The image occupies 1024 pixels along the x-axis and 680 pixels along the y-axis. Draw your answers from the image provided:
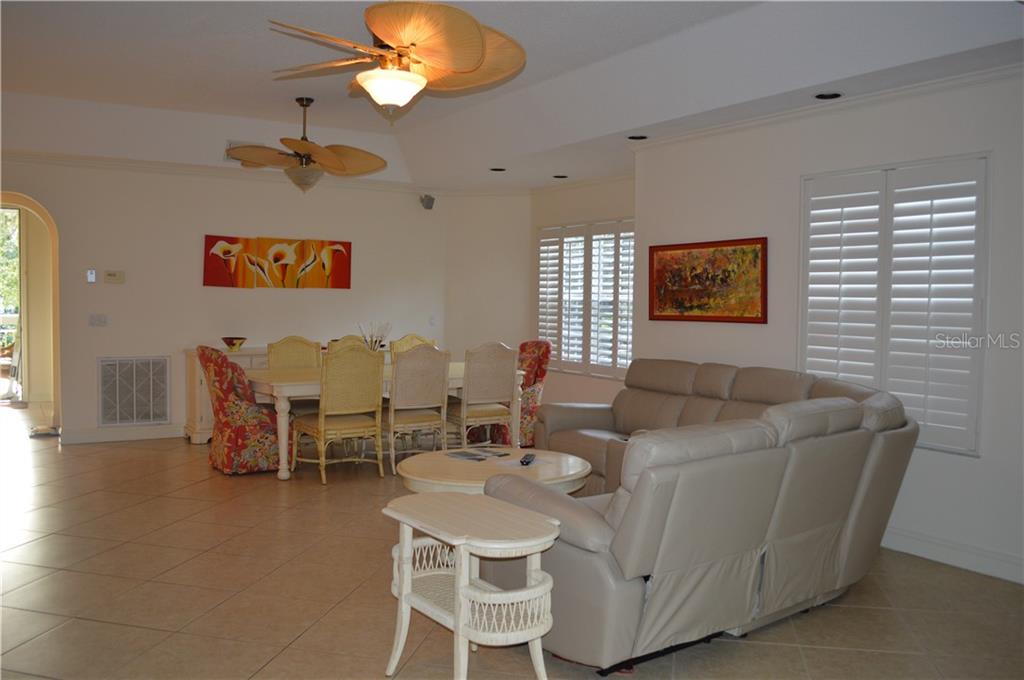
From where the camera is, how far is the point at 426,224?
368 inches

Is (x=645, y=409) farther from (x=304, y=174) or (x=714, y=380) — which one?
(x=304, y=174)

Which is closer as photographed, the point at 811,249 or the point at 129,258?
the point at 811,249

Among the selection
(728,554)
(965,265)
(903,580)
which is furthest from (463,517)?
(965,265)

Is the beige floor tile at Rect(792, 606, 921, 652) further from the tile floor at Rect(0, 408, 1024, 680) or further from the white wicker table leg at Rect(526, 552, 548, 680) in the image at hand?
the white wicker table leg at Rect(526, 552, 548, 680)

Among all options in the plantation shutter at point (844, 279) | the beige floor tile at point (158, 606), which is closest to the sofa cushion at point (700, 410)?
the plantation shutter at point (844, 279)

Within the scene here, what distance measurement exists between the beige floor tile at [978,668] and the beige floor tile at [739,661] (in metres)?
0.57

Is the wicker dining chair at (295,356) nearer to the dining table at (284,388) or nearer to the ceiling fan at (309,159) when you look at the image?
the dining table at (284,388)

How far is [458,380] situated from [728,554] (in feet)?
13.3

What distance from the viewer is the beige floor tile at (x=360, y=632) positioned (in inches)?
132

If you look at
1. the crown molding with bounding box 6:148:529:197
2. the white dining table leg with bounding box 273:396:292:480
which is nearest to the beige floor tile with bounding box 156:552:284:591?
the white dining table leg with bounding box 273:396:292:480

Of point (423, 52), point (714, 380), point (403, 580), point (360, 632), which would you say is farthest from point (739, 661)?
point (423, 52)

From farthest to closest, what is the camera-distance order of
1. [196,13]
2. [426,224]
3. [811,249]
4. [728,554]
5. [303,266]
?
[426,224] < [303,266] < [811,249] < [196,13] < [728,554]

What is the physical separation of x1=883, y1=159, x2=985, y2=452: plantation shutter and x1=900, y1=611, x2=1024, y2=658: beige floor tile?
1031mm

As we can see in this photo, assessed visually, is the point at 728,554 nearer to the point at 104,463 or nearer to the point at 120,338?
the point at 104,463
